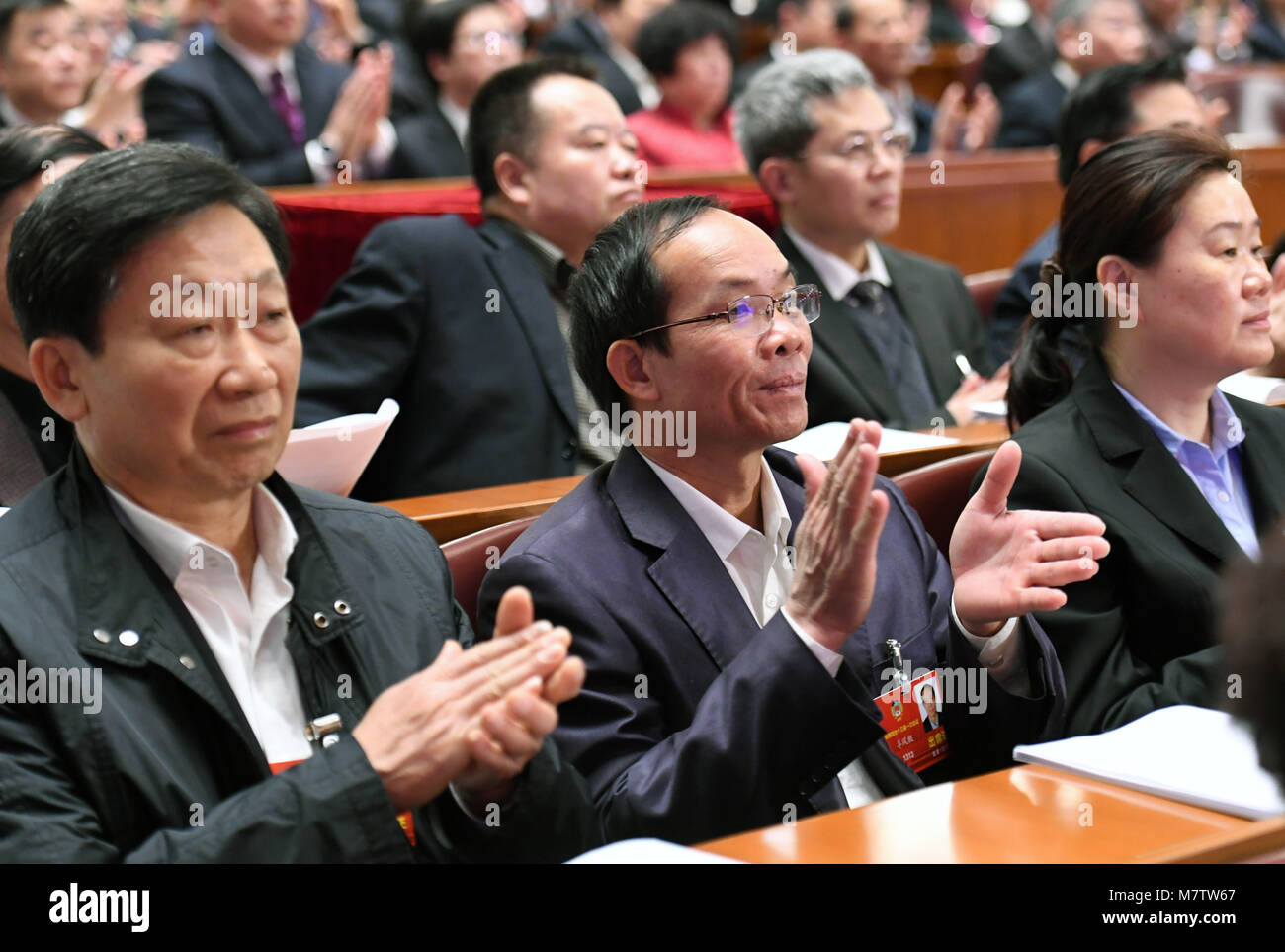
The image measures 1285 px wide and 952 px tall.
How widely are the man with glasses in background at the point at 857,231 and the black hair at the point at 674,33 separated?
83.6 inches

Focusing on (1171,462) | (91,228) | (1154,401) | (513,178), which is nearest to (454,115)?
(513,178)

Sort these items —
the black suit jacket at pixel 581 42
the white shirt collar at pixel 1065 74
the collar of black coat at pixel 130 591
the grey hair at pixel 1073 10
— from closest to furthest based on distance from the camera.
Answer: the collar of black coat at pixel 130 591, the grey hair at pixel 1073 10, the white shirt collar at pixel 1065 74, the black suit jacket at pixel 581 42

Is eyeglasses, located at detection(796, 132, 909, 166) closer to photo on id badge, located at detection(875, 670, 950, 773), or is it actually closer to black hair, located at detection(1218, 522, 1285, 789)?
photo on id badge, located at detection(875, 670, 950, 773)

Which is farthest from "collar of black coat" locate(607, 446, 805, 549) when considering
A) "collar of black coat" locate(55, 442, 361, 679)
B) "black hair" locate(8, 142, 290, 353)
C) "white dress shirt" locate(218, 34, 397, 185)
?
"white dress shirt" locate(218, 34, 397, 185)

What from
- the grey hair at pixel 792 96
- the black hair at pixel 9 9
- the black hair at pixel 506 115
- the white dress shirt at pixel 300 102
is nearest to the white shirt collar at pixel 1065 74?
the white dress shirt at pixel 300 102

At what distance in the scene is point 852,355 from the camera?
3254 mm

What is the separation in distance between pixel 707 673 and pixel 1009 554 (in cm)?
35

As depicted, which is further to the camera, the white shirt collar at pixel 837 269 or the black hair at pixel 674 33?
the black hair at pixel 674 33

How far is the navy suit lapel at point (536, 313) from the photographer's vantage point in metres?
2.93

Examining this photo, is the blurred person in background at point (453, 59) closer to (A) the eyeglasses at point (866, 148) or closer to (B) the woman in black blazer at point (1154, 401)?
(A) the eyeglasses at point (866, 148)

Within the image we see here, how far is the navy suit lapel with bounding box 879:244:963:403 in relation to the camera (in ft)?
11.3

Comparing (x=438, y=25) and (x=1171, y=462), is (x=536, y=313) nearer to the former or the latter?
(x=1171, y=462)
